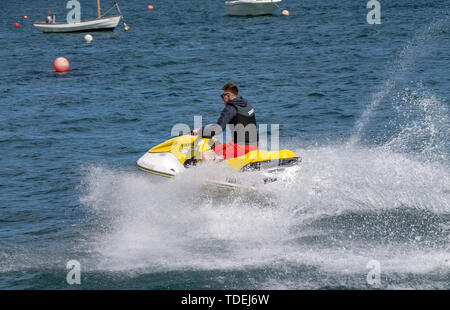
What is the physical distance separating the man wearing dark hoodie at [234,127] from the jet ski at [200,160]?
0.16 meters

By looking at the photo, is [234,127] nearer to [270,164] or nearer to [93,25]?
[270,164]

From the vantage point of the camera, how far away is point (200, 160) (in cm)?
1002

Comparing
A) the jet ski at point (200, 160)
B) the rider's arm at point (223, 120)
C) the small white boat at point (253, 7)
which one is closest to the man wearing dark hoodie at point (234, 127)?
the rider's arm at point (223, 120)

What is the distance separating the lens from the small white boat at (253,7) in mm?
47469

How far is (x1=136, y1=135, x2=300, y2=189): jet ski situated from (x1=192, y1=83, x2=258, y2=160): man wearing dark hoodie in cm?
16

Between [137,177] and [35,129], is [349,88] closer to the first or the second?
[35,129]

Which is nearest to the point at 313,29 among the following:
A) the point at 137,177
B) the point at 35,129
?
the point at 35,129

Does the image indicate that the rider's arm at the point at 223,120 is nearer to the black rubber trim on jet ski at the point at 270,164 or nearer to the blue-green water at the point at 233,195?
the black rubber trim on jet ski at the point at 270,164

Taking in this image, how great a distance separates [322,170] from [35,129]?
9.64 m

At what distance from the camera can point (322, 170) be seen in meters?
10.2

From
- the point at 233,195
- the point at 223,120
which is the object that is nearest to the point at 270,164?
the point at 233,195

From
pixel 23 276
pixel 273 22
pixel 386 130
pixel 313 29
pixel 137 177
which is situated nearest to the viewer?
Result: pixel 23 276

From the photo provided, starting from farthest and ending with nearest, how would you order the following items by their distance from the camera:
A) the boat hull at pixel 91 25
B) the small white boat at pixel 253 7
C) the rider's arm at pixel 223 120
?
the small white boat at pixel 253 7 → the boat hull at pixel 91 25 → the rider's arm at pixel 223 120
